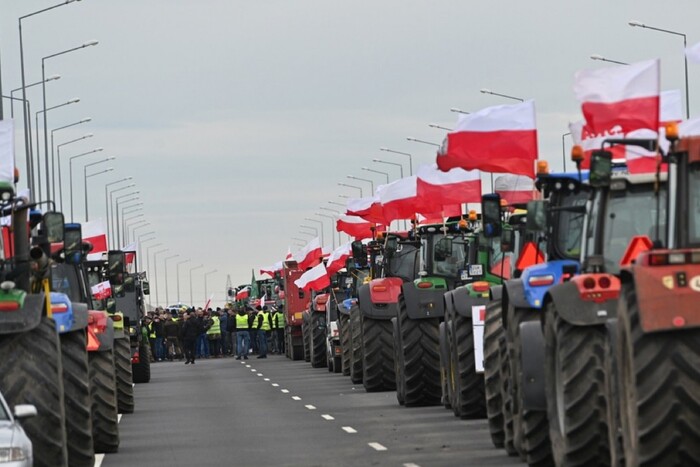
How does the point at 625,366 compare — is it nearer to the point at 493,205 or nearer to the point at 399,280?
the point at 493,205

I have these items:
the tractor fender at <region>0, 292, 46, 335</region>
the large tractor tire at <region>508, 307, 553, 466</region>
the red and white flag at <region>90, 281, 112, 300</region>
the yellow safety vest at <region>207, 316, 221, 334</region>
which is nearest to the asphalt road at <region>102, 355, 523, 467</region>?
the large tractor tire at <region>508, 307, 553, 466</region>

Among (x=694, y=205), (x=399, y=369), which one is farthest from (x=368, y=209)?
(x=694, y=205)

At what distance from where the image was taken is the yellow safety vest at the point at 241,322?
6650 centimetres

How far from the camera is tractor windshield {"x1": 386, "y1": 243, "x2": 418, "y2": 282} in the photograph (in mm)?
35938

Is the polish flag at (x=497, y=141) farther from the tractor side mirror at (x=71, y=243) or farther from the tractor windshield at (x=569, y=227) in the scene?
the tractor windshield at (x=569, y=227)

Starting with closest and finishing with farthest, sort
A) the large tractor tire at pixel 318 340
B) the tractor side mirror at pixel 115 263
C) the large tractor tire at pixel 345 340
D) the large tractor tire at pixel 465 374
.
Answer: the large tractor tire at pixel 465 374
the tractor side mirror at pixel 115 263
the large tractor tire at pixel 345 340
the large tractor tire at pixel 318 340

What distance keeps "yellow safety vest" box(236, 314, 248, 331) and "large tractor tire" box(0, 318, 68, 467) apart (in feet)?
158

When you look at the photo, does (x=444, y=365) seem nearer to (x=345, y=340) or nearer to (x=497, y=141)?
(x=497, y=141)

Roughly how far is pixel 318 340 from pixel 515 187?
25.3 metres

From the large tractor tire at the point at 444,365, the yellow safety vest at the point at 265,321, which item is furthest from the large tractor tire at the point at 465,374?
the yellow safety vest at the point at 265,321

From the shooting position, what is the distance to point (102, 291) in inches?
1383

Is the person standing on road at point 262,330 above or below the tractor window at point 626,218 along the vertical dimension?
below

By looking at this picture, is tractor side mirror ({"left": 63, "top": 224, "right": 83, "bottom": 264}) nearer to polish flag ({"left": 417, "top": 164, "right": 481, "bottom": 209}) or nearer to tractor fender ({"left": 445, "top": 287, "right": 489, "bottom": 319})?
tractor fender ({"left": 445, "top": 287, "right": 489, "bottom": 319})

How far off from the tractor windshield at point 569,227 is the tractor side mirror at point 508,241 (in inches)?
175
